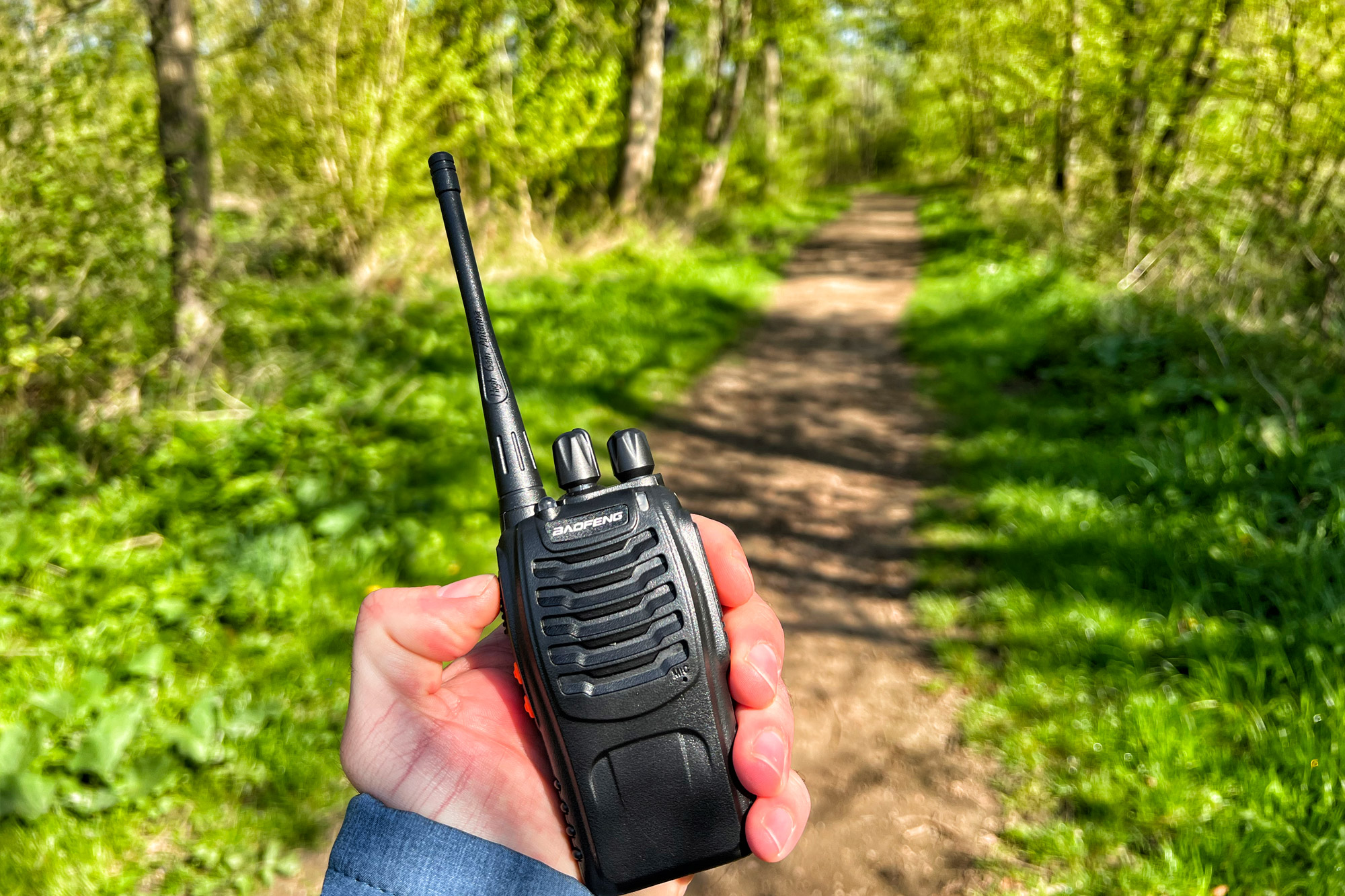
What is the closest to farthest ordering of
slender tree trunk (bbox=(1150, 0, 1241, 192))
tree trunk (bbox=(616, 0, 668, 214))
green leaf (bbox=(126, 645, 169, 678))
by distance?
1. green leaf (bbox=(126, 645, 169, 678))
2. slender tree trunk (bbox=(1150, 0, 1241, 192))
3. tree trunk (bbox=(616, 0, 668, 214))

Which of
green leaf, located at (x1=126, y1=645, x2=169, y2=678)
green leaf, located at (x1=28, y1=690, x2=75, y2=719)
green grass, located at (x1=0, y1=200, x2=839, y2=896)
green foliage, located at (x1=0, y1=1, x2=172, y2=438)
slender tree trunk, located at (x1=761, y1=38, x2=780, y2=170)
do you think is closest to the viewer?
green grass, located at (x1=0, y1=200, x2=839, y2=896)

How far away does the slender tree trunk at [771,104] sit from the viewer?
20984 millimetres

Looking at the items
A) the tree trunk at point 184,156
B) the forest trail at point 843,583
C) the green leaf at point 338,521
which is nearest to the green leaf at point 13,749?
the green leaf at point 338,521

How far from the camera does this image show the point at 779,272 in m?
12.8

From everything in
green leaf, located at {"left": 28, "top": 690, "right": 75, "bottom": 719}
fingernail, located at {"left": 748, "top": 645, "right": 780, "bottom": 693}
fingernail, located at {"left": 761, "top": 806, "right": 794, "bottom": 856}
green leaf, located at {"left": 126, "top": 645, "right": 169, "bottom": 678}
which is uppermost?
fingernail, located at {"left": 748, "top": 645, "right": 780, "bottom": 693}

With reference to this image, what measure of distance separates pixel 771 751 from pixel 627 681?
255 mm

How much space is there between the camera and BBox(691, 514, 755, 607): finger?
144 cm

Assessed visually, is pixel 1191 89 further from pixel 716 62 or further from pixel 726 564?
pixel 716 62

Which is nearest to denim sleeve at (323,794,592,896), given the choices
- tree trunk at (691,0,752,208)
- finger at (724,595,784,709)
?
finger at (724,595,784,709)

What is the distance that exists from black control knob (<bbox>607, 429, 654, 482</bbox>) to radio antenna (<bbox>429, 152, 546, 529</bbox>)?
0.43 ft

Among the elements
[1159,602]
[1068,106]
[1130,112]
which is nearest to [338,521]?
[1159,602]

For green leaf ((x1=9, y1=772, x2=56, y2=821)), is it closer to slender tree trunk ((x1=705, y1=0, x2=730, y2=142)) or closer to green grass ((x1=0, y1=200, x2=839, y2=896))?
green grass ((x1=0, y1=200, x2=839, y2=896))

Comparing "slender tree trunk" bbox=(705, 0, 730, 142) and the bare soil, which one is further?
"slender tree trunk" bbox=(705, 0, 730, 142)

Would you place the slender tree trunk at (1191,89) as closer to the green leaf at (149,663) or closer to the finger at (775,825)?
the finger at (775,825)
